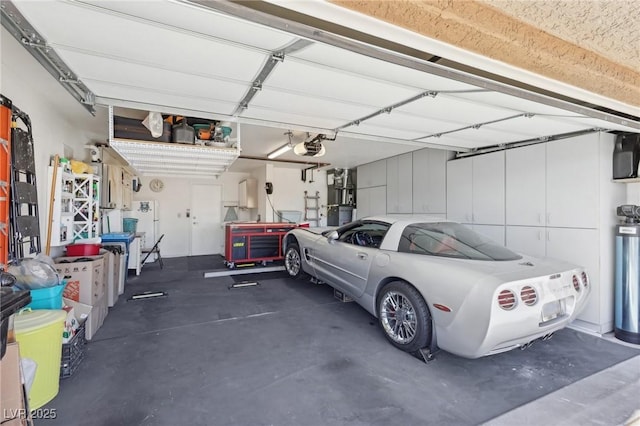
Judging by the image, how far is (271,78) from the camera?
2156 millimetres

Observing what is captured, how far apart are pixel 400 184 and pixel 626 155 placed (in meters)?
3.56

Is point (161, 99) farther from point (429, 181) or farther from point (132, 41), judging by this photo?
point (429, 181)

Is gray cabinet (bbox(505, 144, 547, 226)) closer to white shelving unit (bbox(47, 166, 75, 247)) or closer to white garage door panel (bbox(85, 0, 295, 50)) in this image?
white garage door panel (bbox(85, 0, 295, 50))

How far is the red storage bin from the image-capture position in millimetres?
3539

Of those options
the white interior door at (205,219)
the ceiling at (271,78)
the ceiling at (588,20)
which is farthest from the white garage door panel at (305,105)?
the white interior door at (205,219)

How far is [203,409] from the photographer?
1.85 m

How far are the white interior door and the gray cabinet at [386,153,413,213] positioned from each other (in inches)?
207

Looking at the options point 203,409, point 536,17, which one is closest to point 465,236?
point 536,17

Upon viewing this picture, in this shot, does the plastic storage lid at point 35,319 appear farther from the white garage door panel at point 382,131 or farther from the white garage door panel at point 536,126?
the white garage door panel at point 536,126

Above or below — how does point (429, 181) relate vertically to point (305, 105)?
below

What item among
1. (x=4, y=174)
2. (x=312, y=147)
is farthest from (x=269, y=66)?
(x=312, y=147)

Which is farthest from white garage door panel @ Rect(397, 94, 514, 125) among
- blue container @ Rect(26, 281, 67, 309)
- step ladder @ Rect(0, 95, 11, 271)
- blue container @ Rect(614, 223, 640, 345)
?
blue container @ Rect(26, 281, 67, 309)

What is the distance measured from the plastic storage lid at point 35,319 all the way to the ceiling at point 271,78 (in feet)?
Answer: 5.76

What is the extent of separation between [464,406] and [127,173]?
7091 mm
